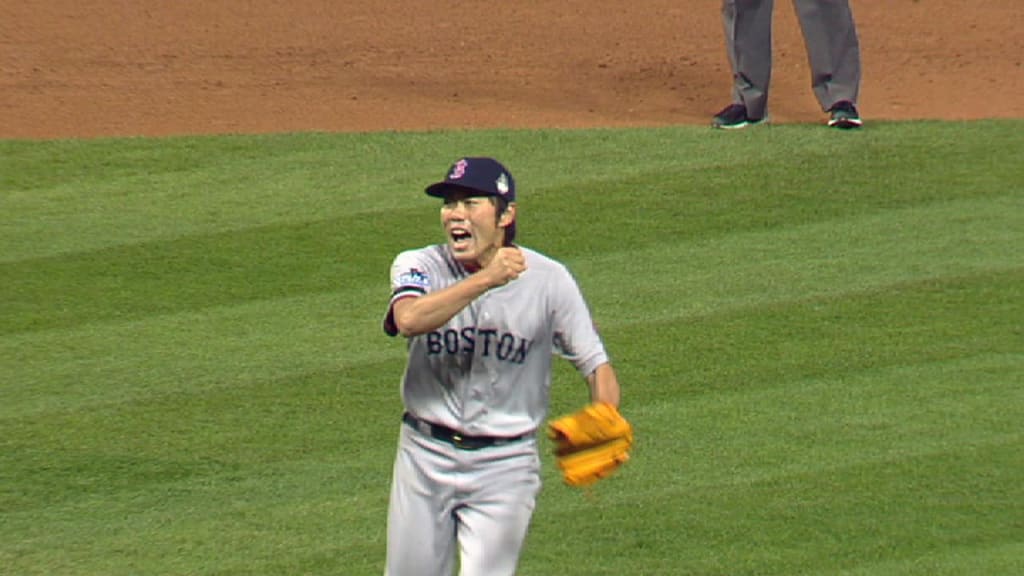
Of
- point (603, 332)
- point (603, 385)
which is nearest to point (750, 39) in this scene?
point (603, 332)

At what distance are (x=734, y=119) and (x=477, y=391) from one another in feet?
23.3

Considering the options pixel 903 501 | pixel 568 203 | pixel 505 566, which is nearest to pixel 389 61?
pixel 568 203

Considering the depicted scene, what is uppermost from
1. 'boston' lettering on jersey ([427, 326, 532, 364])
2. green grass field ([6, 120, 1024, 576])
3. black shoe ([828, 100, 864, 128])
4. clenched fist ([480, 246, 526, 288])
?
clenched fist ([480, 246, 526, 288])

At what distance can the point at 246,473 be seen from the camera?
7832mm

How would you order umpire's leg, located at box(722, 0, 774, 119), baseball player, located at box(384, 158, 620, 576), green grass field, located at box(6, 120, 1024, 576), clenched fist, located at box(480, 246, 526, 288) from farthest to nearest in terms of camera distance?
umpire's leg, located at box(722, 0, 774, 119) < green grass field, located at box(6, 120, 1024, 576) < baseball player, located at box(384, 158, 620, 576) < clenched fist, located at box(480, 246, 526, 288)

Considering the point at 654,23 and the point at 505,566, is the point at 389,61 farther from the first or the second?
the point at 505,566

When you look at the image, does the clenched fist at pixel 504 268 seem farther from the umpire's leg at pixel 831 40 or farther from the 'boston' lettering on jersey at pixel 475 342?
the umpire's leg at pixel 831 40

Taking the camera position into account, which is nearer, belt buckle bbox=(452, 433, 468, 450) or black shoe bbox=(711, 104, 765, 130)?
belt buckle bbox=(452, 433, 468, 450)

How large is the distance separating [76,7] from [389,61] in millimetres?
2647

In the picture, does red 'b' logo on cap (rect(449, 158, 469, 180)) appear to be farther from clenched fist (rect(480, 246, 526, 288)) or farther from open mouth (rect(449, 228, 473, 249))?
clenched fist (rect(480, 246, 526, 288))

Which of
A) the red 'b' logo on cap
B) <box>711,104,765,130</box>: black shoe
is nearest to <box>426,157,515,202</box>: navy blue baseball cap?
the red 'b' logo on cap

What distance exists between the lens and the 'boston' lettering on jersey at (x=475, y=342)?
18.4 ft

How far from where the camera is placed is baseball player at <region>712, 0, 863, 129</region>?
12.0 meters

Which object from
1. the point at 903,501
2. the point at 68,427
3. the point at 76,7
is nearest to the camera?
the point at 903,501
